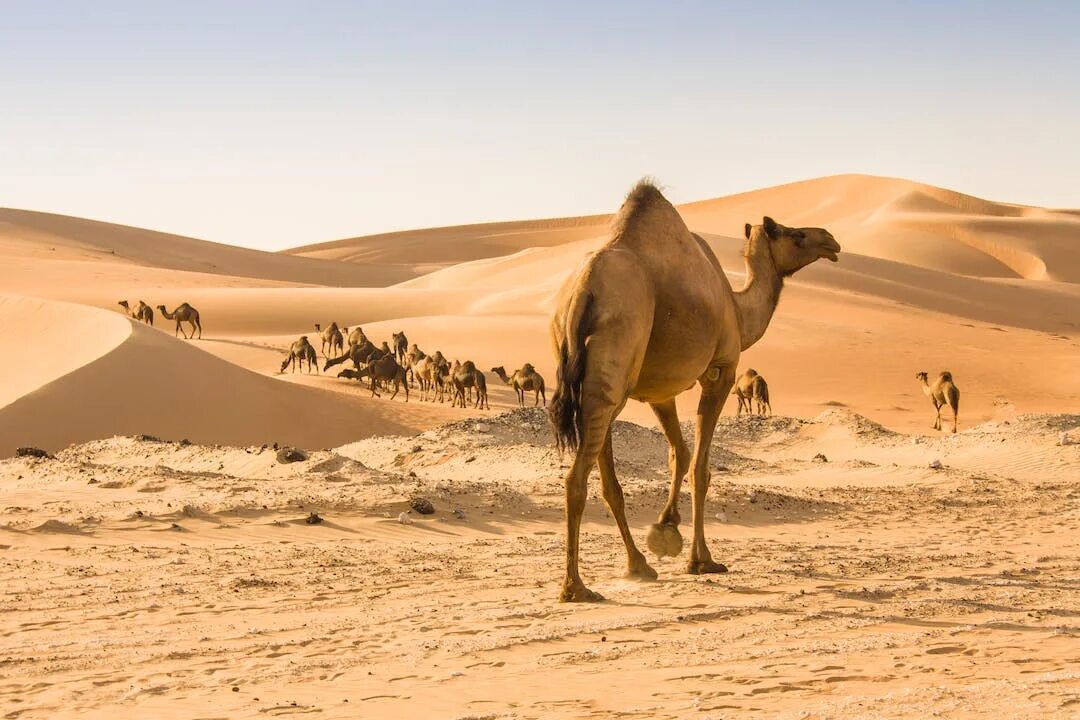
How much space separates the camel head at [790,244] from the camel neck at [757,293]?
6 cm

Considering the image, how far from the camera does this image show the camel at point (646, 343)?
9070 millimetres

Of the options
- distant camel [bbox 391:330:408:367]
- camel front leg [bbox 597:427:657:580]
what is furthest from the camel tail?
distant camel [bbox 391:330:408:367]

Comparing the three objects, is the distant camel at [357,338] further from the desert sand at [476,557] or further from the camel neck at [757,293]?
the camel neck at [757,293]

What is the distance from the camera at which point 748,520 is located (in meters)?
15.2

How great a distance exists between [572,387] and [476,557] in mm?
3028

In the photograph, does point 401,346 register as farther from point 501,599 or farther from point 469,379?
point 501,599

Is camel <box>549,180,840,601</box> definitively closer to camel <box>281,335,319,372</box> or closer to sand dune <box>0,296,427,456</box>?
sand dune <box>0,296,427,456</box>

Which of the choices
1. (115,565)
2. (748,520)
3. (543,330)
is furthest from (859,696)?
(543,330)

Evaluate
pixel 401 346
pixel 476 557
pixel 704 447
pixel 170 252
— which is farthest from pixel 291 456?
pixel 170 252

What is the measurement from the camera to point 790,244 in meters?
12.0

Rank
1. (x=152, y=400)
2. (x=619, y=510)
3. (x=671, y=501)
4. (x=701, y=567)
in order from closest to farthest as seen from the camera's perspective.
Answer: (x=619, y=510)
(x=671, y=501)
(x=701, y=567)
(x=152, y=400)

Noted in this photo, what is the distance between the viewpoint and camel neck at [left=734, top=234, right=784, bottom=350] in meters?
11.2

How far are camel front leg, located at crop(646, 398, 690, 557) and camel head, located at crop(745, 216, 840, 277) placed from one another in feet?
6.66

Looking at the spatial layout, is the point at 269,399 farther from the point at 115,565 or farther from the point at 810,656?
the point at 810,656
